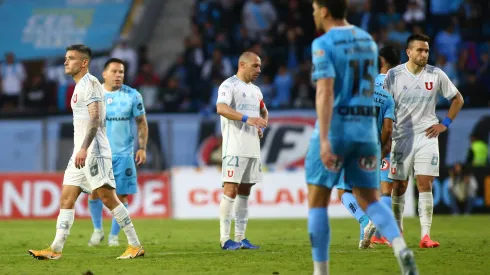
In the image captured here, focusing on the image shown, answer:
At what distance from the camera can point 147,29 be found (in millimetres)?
30219

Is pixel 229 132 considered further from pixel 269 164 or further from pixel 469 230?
pixel 269 164

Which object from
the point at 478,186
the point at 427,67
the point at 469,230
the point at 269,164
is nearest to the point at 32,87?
the point at 269,164

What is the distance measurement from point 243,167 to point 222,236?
933 millimetres

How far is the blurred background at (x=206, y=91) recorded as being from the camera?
70.0ft

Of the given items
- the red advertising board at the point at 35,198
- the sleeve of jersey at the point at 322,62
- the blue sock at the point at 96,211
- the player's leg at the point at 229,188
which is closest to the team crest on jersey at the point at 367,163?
the sleeve of jersey at the point at 322,62

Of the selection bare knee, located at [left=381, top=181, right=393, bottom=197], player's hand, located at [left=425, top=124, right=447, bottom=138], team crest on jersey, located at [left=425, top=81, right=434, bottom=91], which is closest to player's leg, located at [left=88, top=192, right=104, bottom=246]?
bare knee, located at [left=381, top=181, right=393, bottom=197]

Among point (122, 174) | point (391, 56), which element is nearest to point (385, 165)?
point (391, 56)

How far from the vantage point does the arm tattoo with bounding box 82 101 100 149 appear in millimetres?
10109

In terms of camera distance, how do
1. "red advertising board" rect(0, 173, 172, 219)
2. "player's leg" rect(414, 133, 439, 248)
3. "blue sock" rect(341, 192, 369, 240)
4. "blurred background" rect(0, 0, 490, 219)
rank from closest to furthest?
"blue sock" rect(341, 192, 369, 240) < "player's leg" rect(414, 133, 439, 248) < "red advertising board" rect(0, 173, 172, 219) < "blurred background" rect(0, 0, 490, 219)

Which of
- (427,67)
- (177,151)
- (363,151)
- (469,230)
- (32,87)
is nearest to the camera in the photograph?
(363,151)

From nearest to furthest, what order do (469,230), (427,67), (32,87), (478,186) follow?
1. (427,67)
2. (469,230)
3. (478,186)
4. (32,87)

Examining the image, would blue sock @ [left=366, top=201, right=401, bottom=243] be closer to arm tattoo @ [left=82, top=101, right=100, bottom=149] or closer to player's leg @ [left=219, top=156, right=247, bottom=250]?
arm tattoo @ [left=82, top=101, right=100, bottom=149]

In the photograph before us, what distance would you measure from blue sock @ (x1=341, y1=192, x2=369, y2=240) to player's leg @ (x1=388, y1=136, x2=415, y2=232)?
565mm

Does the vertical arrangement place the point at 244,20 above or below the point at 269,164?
above
